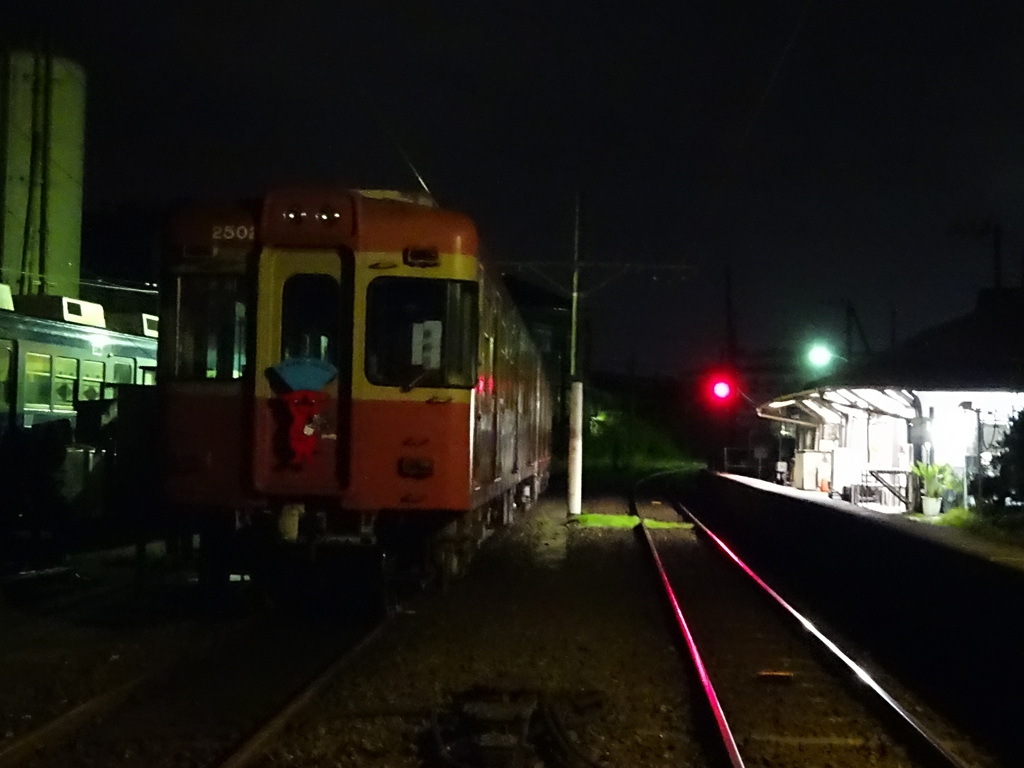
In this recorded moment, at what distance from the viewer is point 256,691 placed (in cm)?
710

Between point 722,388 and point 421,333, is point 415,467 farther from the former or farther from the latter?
point 722,388

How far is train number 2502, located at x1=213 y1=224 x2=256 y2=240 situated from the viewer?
895cm

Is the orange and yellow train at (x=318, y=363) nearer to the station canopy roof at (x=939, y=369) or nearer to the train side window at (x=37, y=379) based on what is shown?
the train side window at (x=37, y=379)

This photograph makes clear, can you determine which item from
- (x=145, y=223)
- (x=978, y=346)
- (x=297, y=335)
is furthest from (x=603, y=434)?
(x=297, y=335)

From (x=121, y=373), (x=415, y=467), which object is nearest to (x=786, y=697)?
(x=415, y=467)

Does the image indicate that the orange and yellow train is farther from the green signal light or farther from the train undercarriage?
the green signal light

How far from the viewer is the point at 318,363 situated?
8.82m

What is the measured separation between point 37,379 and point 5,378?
80 centimetres

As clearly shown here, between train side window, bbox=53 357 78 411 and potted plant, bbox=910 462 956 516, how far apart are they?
12124 mm

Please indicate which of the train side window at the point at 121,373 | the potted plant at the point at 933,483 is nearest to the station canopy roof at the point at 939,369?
the potted plant at the point at 933,483

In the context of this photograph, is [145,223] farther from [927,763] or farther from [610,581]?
[927,763]

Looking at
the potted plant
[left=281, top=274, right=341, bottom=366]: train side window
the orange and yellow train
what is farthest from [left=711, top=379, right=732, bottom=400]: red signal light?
[left=281, top=274, right=341, bottom=366]: train side window

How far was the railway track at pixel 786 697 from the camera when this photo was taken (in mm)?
5949

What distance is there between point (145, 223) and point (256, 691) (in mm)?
30446
